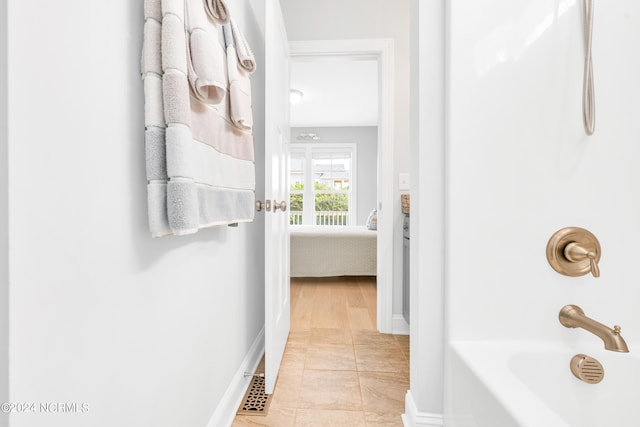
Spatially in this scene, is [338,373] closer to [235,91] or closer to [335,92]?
[235,91]

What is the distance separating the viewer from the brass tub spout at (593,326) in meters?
0.85

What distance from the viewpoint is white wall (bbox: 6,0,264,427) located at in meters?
0.45

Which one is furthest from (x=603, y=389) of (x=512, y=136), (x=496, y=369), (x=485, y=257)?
(x=512, y=136)

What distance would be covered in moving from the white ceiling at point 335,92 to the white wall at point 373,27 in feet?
0.65

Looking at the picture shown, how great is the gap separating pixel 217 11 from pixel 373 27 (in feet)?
5.28

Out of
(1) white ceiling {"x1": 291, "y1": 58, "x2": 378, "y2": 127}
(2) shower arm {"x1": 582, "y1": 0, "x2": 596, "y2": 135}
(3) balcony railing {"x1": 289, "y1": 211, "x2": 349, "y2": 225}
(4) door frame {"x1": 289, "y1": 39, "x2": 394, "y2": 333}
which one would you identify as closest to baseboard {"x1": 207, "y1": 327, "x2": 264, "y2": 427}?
(4) door frame {"x1": 289, "y1": 39, "x2": 394, "y2": 333}

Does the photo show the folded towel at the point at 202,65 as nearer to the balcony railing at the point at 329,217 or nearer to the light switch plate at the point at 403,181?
the light switch plate at the point at 403,181

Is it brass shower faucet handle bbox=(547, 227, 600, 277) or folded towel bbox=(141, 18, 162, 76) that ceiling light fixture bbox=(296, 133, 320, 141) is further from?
folded towel bbox=(141, 18, 162, 76)

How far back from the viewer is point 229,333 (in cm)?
135

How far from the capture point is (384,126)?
2.24m

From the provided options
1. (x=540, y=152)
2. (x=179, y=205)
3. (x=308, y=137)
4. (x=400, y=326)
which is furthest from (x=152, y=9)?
(x=308, y=137)

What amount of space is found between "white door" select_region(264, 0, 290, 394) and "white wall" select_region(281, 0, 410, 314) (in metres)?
0.49

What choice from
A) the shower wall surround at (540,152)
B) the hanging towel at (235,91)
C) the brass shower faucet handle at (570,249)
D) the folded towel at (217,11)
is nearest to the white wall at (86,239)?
the folded towel at (217,11)

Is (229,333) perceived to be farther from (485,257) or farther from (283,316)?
(485,257)
